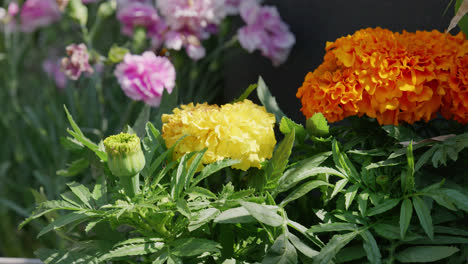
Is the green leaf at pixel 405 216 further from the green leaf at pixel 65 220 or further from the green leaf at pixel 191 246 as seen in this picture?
the green leaf at pixel 65 220

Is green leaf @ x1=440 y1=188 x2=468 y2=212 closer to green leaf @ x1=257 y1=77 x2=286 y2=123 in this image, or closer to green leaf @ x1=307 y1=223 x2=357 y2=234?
green leaf @ x1=307 y1=223 x2=357 y2=234

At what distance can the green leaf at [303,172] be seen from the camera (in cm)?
61

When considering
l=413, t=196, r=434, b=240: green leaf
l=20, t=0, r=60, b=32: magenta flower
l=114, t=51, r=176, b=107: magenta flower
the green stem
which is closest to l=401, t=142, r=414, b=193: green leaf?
l=413, t=196, r=434, b=240: green leaf

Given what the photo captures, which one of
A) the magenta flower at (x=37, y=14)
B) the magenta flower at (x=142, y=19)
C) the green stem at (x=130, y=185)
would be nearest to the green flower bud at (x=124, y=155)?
the green stem at (x=130, y=185)

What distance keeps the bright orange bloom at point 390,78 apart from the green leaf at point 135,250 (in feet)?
1.06

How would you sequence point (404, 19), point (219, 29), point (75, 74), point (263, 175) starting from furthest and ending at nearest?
1. point (219, 29)
2. point (75, 74)
3. point (404, 19)
4. point (263, 175)

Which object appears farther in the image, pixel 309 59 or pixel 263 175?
pixel 309 59

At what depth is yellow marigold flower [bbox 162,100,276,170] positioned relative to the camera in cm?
64

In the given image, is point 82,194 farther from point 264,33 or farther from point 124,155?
point 264,33

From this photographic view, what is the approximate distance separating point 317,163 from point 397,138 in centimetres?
12

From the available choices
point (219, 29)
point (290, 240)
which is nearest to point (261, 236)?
point (290, 240)

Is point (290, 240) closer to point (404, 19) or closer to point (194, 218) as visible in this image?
point (194, 218)

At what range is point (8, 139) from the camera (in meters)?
1.58

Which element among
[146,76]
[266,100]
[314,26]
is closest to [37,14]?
[146,76]
